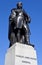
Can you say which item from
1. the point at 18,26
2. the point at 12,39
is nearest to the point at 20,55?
the point at 12,39

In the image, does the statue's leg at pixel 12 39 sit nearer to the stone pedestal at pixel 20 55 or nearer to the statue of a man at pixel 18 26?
the statue of a man at pixel 18 26

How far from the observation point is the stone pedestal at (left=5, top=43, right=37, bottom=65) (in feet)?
30.4

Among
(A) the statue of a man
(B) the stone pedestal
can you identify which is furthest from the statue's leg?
(B) the stone pedestal

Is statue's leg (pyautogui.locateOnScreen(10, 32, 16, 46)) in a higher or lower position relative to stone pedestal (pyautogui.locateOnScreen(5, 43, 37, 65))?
higher

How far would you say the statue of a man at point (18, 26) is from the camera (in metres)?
A: 10.2

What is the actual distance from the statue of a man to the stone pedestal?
0.46 meters

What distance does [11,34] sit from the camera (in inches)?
404

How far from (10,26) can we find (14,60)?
2.04 metres

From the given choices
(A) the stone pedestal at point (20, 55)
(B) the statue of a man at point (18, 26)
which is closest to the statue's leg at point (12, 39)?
(B) the statue of a man at point (18, 26)

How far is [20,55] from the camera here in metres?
9.37

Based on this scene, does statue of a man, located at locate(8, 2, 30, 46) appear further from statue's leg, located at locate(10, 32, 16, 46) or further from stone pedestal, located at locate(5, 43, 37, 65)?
stone pedestal, located at locate(5, 43, 37, 65)

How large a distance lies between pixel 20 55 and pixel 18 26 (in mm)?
1571

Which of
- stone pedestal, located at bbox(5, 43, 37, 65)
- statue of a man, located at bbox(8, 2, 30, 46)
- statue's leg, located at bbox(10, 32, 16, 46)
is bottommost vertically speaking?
stone pedestal, located at bbox(5, 43, 37, 65)

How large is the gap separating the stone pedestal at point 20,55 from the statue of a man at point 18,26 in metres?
0.46
